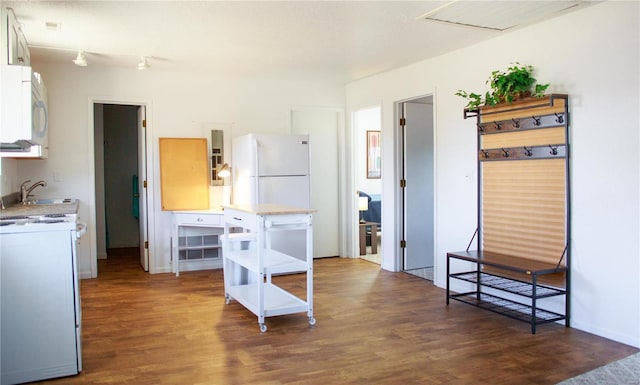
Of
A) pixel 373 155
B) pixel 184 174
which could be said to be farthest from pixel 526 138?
pixel 373 155

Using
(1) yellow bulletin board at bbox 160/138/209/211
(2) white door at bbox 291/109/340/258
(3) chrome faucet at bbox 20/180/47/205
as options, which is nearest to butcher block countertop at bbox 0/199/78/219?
(3) chrome faucet at bbox 20/180/47/205

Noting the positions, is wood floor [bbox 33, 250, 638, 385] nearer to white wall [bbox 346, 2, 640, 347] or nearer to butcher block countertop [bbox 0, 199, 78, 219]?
white wall [bbox 346, 2, 640, 347]

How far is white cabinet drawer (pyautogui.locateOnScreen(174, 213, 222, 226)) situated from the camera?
5.55m

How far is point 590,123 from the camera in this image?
11.8 ft

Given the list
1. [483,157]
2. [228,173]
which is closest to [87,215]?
[228,173]

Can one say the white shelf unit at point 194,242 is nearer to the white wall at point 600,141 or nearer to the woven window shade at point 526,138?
the woven window shade at point 526,138

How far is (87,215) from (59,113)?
1118mm

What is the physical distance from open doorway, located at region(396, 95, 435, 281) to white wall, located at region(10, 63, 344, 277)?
1196mm

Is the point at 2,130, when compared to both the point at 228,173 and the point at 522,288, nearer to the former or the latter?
the point at 228,173

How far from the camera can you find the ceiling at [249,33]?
3.52 m

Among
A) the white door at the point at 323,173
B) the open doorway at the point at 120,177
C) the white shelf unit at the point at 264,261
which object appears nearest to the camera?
the white shelf unit at the point at 264,261

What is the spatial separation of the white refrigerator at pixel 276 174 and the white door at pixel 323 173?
0.81m

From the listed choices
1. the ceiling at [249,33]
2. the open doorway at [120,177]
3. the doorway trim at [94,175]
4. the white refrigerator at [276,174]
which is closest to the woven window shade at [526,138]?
the ceiling at [249,33]

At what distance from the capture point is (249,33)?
4180mm
